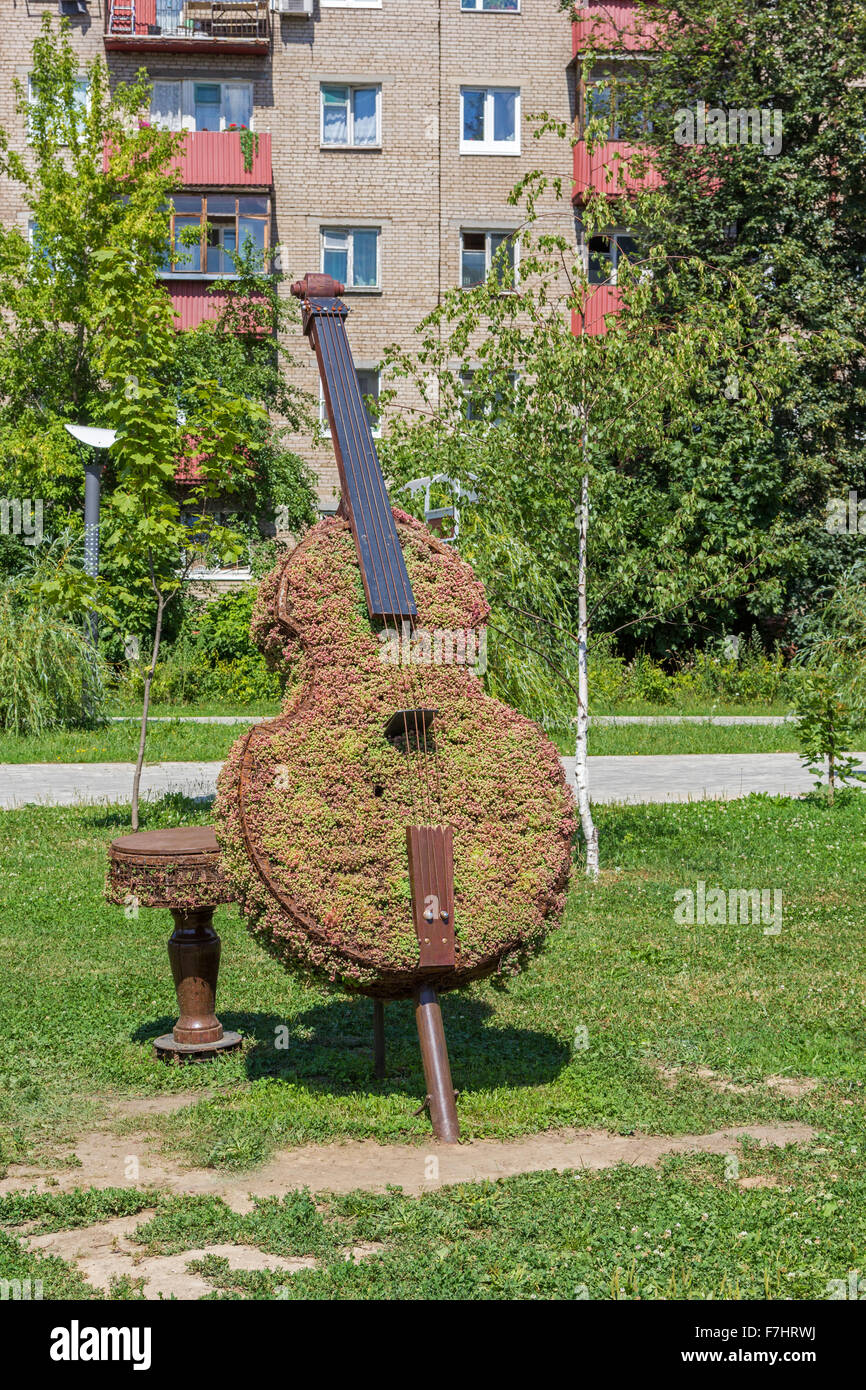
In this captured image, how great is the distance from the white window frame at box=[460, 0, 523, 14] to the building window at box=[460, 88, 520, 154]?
5.27 feet

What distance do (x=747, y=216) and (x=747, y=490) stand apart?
17.4 ft

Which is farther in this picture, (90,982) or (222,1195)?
(90,982)

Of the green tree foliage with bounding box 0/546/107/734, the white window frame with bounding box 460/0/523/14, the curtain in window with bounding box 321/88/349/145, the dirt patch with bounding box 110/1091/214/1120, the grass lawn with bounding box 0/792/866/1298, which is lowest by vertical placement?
the dirt patch with bounding box 110/1091/214/1120

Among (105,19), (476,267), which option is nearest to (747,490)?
(476,267)

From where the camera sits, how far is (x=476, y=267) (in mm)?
31469

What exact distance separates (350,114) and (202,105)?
10.6ft

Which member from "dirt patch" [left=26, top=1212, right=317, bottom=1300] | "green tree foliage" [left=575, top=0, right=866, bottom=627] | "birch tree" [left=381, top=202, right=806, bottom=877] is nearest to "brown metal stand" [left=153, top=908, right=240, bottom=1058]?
"dirt patch" [left=26, top=1212, right=317, bottom=1300]

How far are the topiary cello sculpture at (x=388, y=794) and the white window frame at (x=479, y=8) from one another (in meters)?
28.4

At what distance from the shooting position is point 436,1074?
5.32 m

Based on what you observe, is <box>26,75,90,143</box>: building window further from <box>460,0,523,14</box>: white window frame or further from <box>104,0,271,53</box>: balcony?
<box>460,0,523,14</box>: white window frame

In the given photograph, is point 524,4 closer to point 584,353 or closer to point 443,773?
point 584,353

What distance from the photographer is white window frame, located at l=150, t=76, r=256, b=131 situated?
99.8ft

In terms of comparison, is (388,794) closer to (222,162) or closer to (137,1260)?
(137,1260)

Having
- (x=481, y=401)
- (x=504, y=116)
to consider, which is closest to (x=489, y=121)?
(x=504, y=116)
